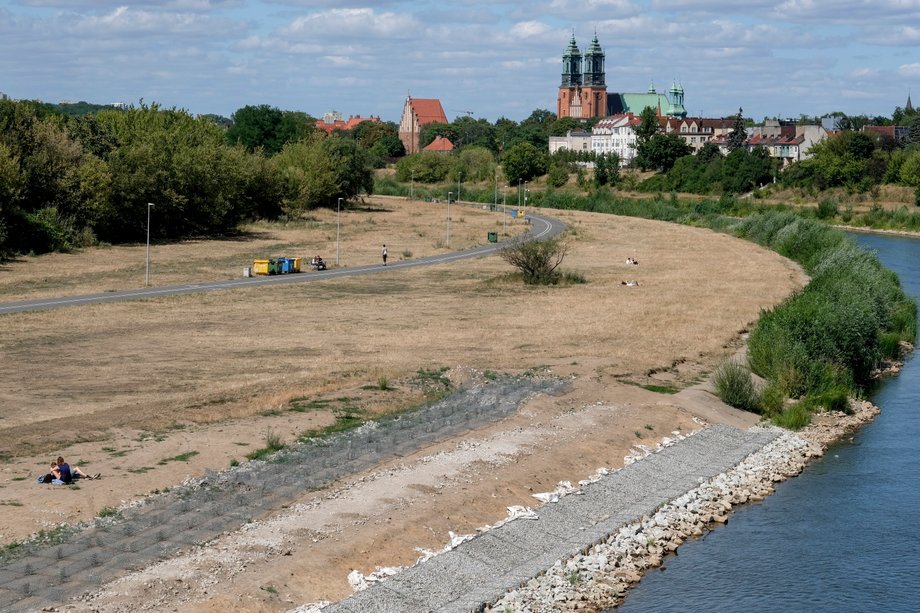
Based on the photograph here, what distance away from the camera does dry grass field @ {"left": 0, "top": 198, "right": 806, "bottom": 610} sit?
3325cm

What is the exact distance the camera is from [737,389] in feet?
155

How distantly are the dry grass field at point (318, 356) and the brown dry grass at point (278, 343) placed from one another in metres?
0.13

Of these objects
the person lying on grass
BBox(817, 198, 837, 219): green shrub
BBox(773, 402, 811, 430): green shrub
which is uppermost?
BBox(817, 198, 837, 219): green shrub

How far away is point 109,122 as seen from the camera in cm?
12212

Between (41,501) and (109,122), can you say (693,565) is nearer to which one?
(41,501)

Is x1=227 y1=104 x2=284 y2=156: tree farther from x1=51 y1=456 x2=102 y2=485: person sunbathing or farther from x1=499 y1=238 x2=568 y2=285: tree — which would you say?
x1=51 y1=456 x2=102 y2=485: person sunbathing

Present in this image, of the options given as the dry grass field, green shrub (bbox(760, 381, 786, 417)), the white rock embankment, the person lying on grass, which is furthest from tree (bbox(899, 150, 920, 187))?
the person lying on grass

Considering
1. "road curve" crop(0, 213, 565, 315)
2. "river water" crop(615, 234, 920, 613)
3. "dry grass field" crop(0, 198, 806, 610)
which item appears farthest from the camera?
"road curve" crop(0, 213, 565, 315)

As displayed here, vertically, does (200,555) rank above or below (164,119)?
below

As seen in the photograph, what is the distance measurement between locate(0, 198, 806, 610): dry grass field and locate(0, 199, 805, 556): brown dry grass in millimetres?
126

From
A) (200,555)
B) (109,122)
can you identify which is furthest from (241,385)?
(109,122)

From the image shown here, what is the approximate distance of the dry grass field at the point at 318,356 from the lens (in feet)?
109

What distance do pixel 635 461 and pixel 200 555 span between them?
1636 cm

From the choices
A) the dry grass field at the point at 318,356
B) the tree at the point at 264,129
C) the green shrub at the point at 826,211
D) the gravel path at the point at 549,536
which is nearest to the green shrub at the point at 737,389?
the dry grass field at the point at 318,356
